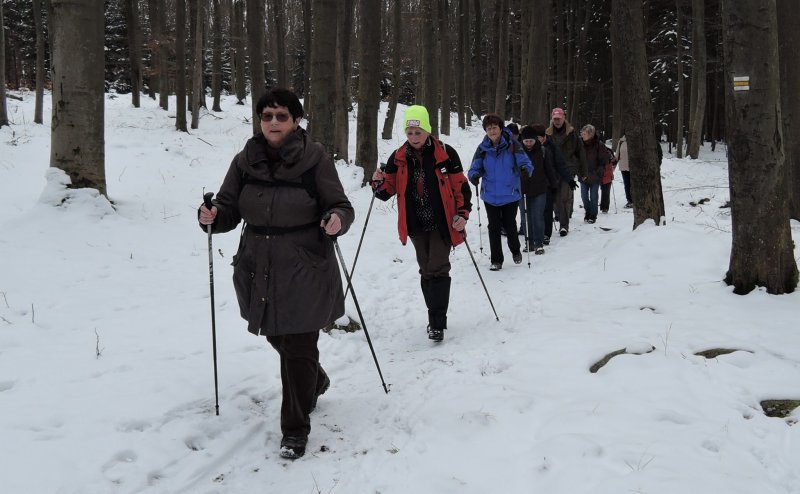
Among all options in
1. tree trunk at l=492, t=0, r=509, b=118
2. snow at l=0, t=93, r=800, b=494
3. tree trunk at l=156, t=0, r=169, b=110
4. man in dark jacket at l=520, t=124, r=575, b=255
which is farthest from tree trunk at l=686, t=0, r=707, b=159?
tree trunk at l=156, t=0, r=169, b=110

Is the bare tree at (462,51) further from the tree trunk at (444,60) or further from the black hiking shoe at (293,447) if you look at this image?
the black hiking shoe at (293,447)

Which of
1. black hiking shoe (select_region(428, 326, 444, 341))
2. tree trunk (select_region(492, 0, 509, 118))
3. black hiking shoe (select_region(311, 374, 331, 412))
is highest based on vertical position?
tree trunk (select_region(492, 0, 509, 118))

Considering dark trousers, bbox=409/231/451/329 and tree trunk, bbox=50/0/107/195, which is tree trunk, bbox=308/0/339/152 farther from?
dark trousers, bbox=409/231/451/329

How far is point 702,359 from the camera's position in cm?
430

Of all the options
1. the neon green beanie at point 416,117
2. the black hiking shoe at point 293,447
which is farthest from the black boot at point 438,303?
the black hiking shoe at point 293,447

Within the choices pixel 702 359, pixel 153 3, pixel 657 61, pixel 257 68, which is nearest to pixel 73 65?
pixel 257 68

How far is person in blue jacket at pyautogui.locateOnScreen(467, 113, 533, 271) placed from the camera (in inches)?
316

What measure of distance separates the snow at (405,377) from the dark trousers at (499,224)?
32 centimetres

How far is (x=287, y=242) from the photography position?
3500 mm

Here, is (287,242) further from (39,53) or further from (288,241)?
(39,53)

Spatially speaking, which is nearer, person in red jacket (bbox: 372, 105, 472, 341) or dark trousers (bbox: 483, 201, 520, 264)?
person in red jacket (bbox: 372, 105, 472, 341)

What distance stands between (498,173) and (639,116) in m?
2.55

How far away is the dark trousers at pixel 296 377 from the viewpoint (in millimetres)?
3582

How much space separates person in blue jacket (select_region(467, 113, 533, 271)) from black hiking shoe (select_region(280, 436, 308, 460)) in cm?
516
